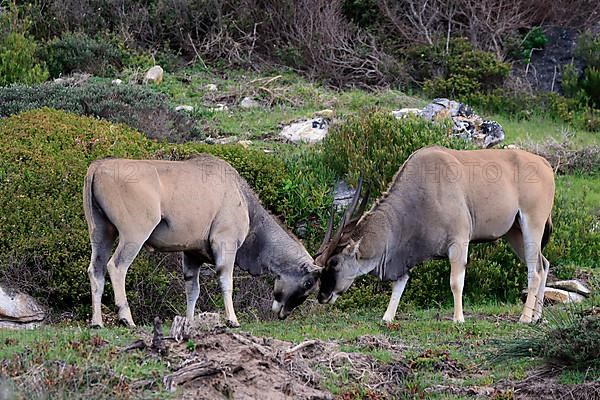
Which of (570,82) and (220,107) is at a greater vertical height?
(220,107)

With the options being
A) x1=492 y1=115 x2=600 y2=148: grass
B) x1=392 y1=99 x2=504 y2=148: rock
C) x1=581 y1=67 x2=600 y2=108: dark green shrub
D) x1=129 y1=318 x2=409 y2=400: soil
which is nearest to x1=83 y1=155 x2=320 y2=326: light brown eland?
x1=129 y1=318 x2=409 y2=400: soil

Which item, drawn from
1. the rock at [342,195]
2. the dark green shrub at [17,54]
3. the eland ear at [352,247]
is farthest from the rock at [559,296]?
the dark green shrub at [17,54]

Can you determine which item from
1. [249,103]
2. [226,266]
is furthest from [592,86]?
[226,266]

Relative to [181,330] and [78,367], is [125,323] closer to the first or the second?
[181,330]

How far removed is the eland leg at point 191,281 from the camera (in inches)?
465

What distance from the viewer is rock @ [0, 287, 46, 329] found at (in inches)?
471

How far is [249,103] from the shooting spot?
804 inches

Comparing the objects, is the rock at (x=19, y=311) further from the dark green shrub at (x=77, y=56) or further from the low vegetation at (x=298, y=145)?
the dark green shrub at (x=77, y=56)

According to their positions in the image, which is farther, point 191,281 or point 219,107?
point 219,107

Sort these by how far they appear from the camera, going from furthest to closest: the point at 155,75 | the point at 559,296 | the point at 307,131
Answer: the point at 155,75
the point at 307,131
the point at 559,296

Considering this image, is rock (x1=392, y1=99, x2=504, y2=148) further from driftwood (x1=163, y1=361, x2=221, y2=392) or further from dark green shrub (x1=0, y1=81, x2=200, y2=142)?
driftwood (x1=163, y1=361, x2=221, y2=392)

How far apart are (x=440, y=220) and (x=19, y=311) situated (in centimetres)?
466

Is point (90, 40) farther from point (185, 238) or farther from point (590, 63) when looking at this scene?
point (185, 238)

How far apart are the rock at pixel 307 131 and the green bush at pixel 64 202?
3024 mm
